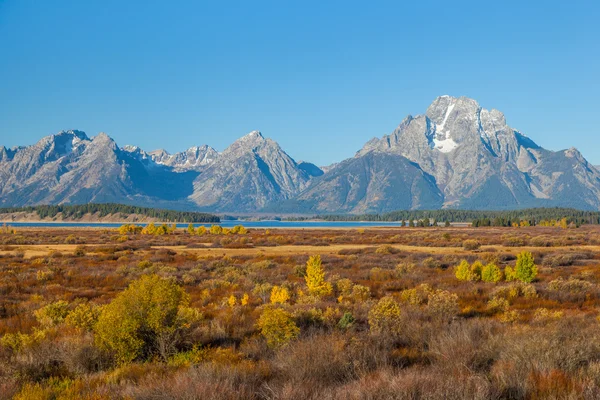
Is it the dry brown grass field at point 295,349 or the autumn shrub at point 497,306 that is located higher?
the dry brown grass field at point 295,349

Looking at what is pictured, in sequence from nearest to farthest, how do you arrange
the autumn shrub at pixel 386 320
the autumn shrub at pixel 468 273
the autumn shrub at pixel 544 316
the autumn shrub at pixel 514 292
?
1. the autumn shrub at pixel 386 320
2. the autumn shrub at pixel 544 316
3. the autumn shrub at pixel 514 292
4. the autumn shrub at pixel 468 273

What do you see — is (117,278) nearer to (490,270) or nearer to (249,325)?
(249,325)

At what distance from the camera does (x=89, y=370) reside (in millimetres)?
8922

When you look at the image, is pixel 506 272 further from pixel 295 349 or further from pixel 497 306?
pixel 295 349

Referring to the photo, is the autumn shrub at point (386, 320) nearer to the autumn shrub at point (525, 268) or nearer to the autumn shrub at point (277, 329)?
the autumn shrub at point (277, 329)

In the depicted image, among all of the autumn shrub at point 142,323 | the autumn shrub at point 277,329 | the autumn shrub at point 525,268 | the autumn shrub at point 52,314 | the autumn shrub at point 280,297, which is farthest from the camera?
the autumn shrub at point 525,268

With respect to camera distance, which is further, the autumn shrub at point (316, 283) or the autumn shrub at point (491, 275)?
the autumn shrub at point (491, 275)

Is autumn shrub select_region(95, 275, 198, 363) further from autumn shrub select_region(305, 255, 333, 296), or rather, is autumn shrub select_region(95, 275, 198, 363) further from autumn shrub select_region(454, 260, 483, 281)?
autumn shrub select_region(454, 260, 483, 281)

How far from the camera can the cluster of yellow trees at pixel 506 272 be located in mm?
22938

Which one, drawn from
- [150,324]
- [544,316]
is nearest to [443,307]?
[544,316]

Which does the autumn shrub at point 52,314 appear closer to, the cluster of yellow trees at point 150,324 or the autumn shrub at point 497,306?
the cluster of yellow trees at point 150,324

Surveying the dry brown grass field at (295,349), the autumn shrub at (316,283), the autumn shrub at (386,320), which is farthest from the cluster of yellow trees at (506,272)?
the autumn shrub at (386,320)

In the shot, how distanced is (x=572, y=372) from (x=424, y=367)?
7.66ft

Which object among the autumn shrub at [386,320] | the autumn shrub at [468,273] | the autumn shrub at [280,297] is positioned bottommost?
the autumn shrub at [468,273]
